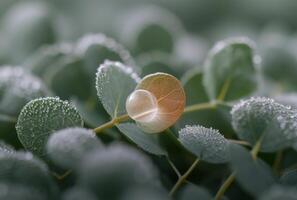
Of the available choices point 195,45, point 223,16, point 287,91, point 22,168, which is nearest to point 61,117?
point 22,168

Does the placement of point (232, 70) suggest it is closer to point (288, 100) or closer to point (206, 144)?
point (288, 100)

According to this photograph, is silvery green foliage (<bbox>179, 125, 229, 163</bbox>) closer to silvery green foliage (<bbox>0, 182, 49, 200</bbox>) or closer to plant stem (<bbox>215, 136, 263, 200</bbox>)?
plant stem (<bbox>215, 136, 263, 200</bbox>)

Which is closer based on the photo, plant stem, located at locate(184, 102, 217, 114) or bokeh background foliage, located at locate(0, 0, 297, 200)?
bokeh background foliage, located at locate(0, 0, 297, 200)

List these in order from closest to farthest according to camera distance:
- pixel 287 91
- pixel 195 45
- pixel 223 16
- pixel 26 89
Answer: pixel 26 89 → pixel 287 91 → pixel 195 45 → pixel 223 16

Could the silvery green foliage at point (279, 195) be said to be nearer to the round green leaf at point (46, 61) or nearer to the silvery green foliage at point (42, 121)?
the silvery green foliage at point (42, 121)

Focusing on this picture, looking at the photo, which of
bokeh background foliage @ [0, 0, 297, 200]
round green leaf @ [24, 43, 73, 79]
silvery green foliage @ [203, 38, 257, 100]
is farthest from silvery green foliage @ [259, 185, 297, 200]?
round green leaf @ [24, 43, 73, 79]

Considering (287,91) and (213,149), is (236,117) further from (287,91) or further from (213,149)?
(287,91)

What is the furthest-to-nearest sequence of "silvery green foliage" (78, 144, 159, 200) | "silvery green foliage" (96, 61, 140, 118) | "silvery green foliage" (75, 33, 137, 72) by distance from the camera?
"silvery green foliage" (75, 33, 137, 72)
"silvery green foliage" (96, 61, 140, 118)
"silvery green foliage" (78, 144, 159, 200)
